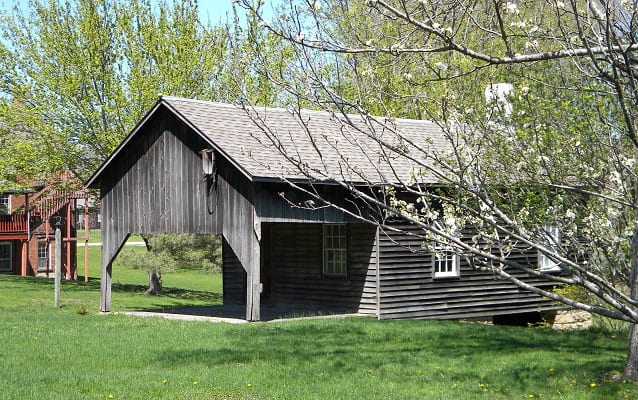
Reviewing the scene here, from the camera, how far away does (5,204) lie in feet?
161

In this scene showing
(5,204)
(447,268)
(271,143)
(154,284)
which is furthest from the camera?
(5,204)

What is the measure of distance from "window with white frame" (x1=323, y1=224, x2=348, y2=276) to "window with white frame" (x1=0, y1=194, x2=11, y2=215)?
28846 mm

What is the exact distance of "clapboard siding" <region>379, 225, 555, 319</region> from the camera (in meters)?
22.3

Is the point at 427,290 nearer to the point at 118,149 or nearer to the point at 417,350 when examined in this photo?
the point at 417,350

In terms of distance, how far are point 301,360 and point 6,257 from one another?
3955cm

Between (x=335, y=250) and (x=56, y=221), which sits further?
(x=56, y=221)

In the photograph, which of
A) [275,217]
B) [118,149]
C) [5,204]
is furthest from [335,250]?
[5,204]

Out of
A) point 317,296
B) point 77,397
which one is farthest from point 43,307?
point 77,397

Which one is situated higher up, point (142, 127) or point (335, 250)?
point (142, 127)

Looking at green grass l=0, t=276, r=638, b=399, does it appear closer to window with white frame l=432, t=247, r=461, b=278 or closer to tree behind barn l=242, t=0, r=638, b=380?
tree behind barn l=242, t=0, r=638, b=380

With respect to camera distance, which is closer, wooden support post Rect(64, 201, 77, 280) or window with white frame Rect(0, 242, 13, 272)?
wooden support post Rect(64, 201, 77, 280)

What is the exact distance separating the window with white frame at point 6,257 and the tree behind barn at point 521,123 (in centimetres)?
4241

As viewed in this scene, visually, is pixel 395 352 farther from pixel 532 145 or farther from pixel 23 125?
pixel 23 125

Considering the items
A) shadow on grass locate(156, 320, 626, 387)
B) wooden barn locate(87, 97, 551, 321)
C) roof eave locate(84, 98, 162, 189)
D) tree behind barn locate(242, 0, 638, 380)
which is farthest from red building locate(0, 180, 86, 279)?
tree behind barn locate(242, 0, 638, 380)
